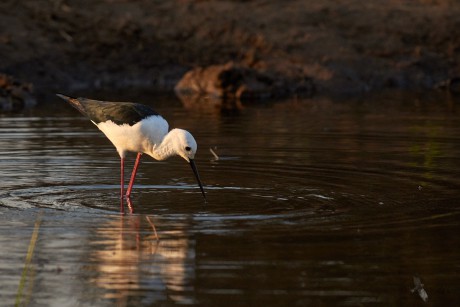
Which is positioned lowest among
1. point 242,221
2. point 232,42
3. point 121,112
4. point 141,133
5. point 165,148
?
point 232,42

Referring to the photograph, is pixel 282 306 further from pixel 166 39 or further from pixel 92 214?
pixel 166 39

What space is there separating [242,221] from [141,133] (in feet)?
6.47

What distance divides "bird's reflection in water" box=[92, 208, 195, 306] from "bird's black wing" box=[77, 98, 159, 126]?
1.71 metres

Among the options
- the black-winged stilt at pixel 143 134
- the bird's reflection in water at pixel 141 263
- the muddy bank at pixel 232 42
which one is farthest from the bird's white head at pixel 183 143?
the muddy bank at pixel 232 42

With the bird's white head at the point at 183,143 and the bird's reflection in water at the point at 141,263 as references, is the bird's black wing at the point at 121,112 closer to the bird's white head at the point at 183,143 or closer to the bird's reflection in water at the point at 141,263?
the bird's white head at the point at 183,143

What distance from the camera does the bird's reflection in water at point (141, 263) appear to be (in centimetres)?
645

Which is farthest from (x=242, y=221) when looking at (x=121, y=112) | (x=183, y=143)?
(x=121, y=112)

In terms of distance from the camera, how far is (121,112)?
1047 centimetres

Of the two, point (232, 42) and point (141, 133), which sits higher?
point (141, 133)

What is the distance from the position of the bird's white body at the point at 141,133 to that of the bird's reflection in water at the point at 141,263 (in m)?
1.58

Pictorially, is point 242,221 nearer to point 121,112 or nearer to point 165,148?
point 165,148

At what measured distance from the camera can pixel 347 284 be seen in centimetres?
670

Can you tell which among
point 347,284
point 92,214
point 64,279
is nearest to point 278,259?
point 347,284

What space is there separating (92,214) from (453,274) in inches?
127
